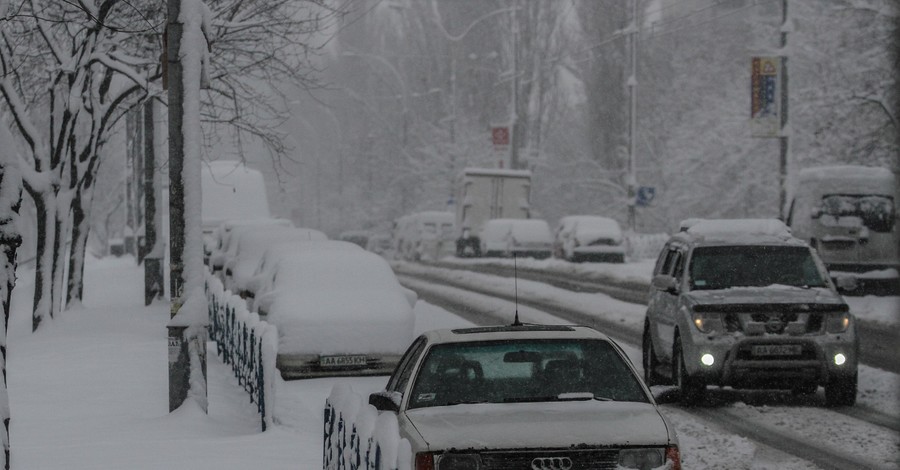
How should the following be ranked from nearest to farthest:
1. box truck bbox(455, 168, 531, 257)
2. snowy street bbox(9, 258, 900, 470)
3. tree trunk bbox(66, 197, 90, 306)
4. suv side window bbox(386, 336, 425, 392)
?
1. suv side window bbox(386, 336, 425, 392)
2. snowy street bbox(9, 258, 900, 470)
3. tree trunk bbox(66, 197, 90, 306)
4. box truck bbox(455, 168, 531, 257)

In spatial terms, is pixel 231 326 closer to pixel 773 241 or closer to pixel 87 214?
pixel 773 241

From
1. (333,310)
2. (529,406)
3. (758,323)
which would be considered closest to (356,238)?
(333,310)

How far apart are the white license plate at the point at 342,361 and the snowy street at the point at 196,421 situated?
0.18 metres

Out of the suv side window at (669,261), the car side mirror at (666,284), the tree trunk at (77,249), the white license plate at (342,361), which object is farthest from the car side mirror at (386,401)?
the tree trunk at (77,249)

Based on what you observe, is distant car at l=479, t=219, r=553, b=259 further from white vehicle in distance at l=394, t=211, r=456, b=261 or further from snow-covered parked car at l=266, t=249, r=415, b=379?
snow-covered parked car at l=266, t=249, r=415, b=379

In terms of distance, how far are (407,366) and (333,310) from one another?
708 centimetres

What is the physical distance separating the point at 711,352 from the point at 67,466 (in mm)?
5838

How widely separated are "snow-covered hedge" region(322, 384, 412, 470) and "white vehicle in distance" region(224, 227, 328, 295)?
526 inches

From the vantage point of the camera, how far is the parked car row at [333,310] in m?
13.9

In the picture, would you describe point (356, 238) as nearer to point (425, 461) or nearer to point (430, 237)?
point (430, 237)

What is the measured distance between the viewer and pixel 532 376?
6.68m

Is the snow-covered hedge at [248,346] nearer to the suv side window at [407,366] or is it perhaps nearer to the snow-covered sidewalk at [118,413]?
the snow-covered sidewalk at [118,413]

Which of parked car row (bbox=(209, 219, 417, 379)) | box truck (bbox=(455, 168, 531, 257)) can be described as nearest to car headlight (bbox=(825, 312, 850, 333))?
parked car row (bbox=(209, 219, 417, 379))

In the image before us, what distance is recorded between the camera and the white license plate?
13844 millimetres
